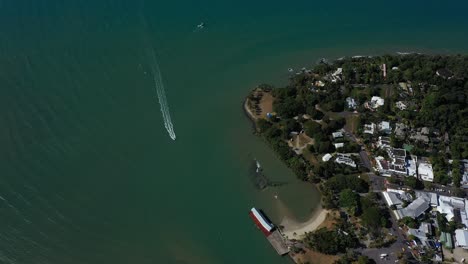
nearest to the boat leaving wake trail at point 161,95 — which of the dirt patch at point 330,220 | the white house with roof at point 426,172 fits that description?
the dirt patch at point 330,220

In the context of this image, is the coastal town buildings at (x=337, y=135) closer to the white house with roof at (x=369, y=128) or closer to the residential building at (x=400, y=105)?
the white house with roof at (x=369, y=128)

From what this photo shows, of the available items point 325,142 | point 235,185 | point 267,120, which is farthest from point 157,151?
point 325,142

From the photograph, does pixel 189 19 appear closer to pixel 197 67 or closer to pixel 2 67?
pixel 197 67

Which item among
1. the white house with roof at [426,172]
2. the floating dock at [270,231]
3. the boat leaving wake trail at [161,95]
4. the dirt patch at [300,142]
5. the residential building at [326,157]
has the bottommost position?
the white house with roof at [426,172]

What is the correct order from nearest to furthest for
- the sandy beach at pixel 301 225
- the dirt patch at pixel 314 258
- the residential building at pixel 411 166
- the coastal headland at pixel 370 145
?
the dirt patch at pixel 314 258 → the coastal headland at pixel 370 145 → the sandy beach at pixel 301 225 → the residential building at pixel 411 166

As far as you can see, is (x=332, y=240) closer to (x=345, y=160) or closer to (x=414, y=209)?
(x=414, y=209)

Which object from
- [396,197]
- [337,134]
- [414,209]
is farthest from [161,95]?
[414,209]
